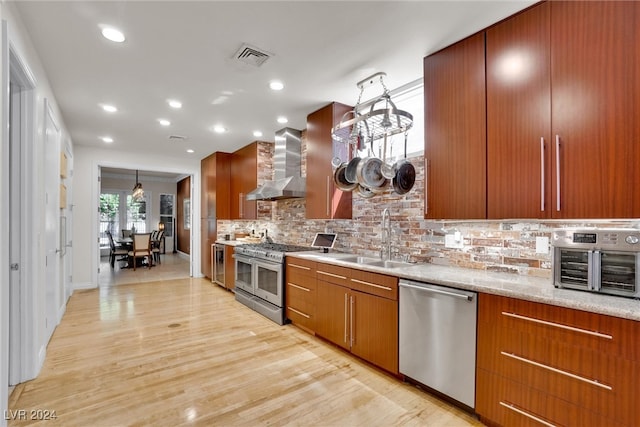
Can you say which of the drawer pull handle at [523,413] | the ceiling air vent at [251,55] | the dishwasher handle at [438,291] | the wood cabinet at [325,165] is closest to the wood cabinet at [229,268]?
the wood cabinet at [325,165]

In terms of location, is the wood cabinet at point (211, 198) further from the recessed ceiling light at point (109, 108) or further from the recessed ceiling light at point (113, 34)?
the recessed ceiling light at point (113, 34)

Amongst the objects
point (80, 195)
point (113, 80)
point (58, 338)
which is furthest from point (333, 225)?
point (80, 195)

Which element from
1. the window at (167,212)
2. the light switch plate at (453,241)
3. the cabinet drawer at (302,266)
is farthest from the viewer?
the window at (167,212)

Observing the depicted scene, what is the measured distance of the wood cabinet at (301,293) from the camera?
3.32 metres

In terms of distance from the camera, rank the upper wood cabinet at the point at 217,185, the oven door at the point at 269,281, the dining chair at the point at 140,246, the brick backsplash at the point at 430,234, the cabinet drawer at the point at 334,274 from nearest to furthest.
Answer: the brick backsplash at the point at 430,234 < the cabinet drawer at the point at 334,274 < the oven door at the point at 269,281 < the upper wood cabinet at the point at 217,185 < the dining chair at the point at 140,246

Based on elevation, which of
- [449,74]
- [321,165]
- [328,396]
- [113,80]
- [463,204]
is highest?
[113,80]

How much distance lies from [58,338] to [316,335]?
268 cm

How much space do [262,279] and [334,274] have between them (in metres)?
1.52

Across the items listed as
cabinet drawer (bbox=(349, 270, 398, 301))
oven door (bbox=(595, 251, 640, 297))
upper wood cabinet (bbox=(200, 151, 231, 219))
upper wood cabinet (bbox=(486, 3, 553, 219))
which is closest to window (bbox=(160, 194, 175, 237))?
upper wood cabinet (bbox=(200, 151, 231, 219))

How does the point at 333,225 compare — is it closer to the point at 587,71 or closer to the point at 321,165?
the point at 321,165

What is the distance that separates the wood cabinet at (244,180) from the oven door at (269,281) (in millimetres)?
1478

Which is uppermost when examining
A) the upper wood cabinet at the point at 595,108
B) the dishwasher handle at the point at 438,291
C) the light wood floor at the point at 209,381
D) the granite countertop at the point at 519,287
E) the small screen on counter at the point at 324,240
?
the upper wood cabinet at the point at 595,108

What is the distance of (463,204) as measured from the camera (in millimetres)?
2297

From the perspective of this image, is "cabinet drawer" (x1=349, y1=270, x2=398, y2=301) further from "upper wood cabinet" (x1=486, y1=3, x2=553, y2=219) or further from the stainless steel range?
the stainless steel range
